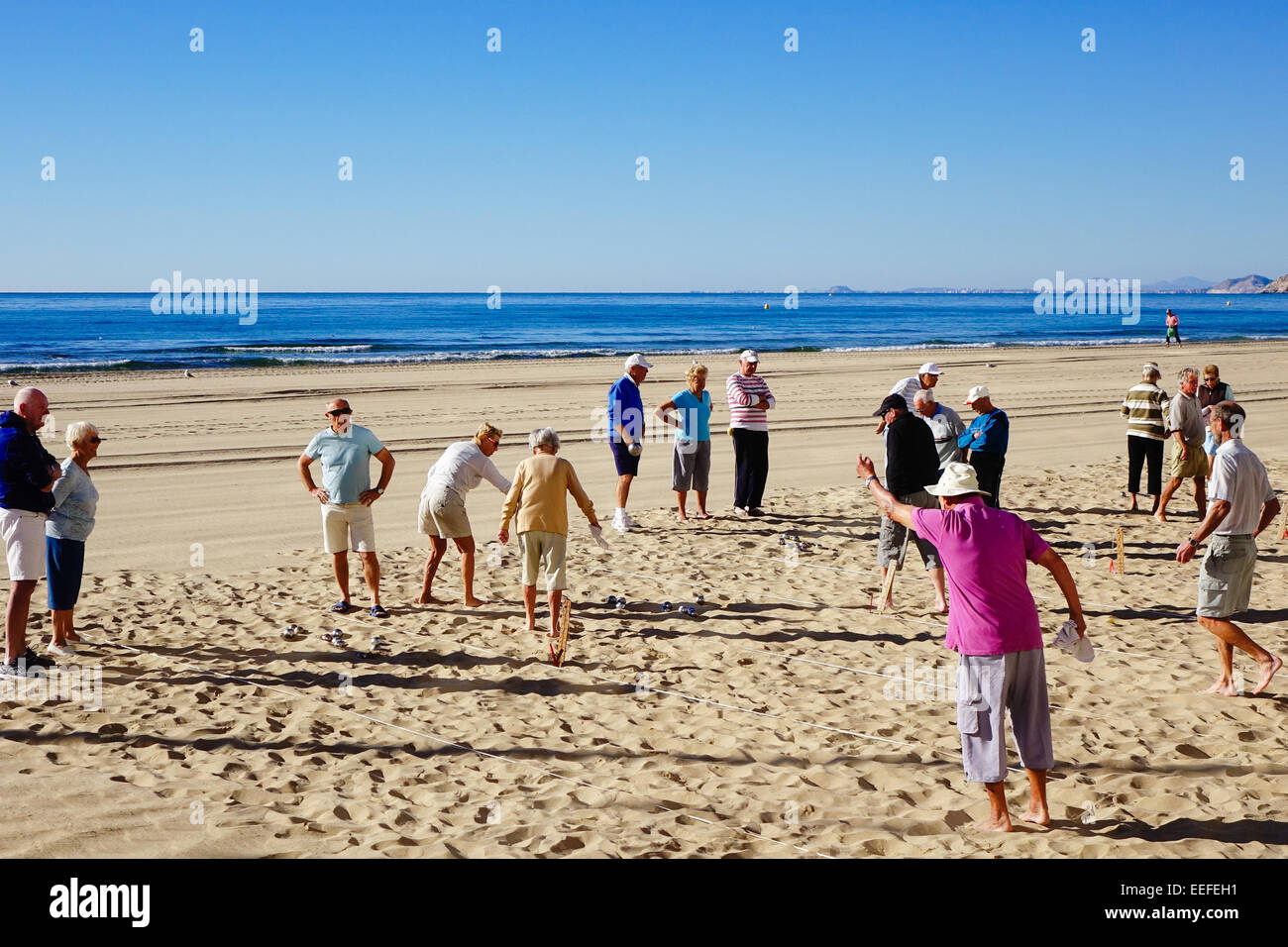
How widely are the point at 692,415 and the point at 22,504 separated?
7.02m

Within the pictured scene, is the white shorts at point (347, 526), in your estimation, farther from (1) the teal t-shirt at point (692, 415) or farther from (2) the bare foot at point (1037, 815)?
(2) the bare foot at point (1037, 815)

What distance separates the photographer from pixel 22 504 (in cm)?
689

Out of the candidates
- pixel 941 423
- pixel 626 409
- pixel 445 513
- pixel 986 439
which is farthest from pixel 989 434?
pixel 445 513

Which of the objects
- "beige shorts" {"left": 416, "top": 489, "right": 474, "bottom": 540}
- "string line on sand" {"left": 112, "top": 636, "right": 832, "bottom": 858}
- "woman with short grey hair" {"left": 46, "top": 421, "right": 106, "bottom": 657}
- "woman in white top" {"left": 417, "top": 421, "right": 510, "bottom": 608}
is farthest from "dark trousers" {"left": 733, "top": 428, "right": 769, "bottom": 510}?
"woman with short grey hair" {"left": 46, "top": 421, "right": 106, "bottom": 657}

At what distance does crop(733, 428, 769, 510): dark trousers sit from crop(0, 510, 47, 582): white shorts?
7.42 metres

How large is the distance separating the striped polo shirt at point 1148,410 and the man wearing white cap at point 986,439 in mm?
2316

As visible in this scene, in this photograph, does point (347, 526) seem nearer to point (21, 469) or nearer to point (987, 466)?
point (21, 469)

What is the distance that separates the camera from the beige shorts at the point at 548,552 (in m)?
7.85

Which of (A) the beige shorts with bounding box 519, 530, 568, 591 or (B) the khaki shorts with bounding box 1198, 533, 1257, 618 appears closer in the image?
(B) the khaki shorts with bounding box 1198, 533, 1257, 618

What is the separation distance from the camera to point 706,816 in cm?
512

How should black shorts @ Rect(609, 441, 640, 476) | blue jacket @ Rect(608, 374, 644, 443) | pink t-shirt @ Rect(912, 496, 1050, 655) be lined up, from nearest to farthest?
1. pink t-shirt @ Rect(912, 496, 1050, 655)
2. blue jacket @ Rect(608, 374, 644, 443)
3. black shorts @ Rect(609, 441, 640, 476)

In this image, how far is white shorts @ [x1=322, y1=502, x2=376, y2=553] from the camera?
838cm

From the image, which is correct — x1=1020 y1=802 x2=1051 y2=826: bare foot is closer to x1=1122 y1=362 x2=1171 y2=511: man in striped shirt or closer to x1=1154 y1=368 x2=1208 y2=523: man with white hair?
x1=1154 y1=368 x2=1208 y2=523: man with white hair
